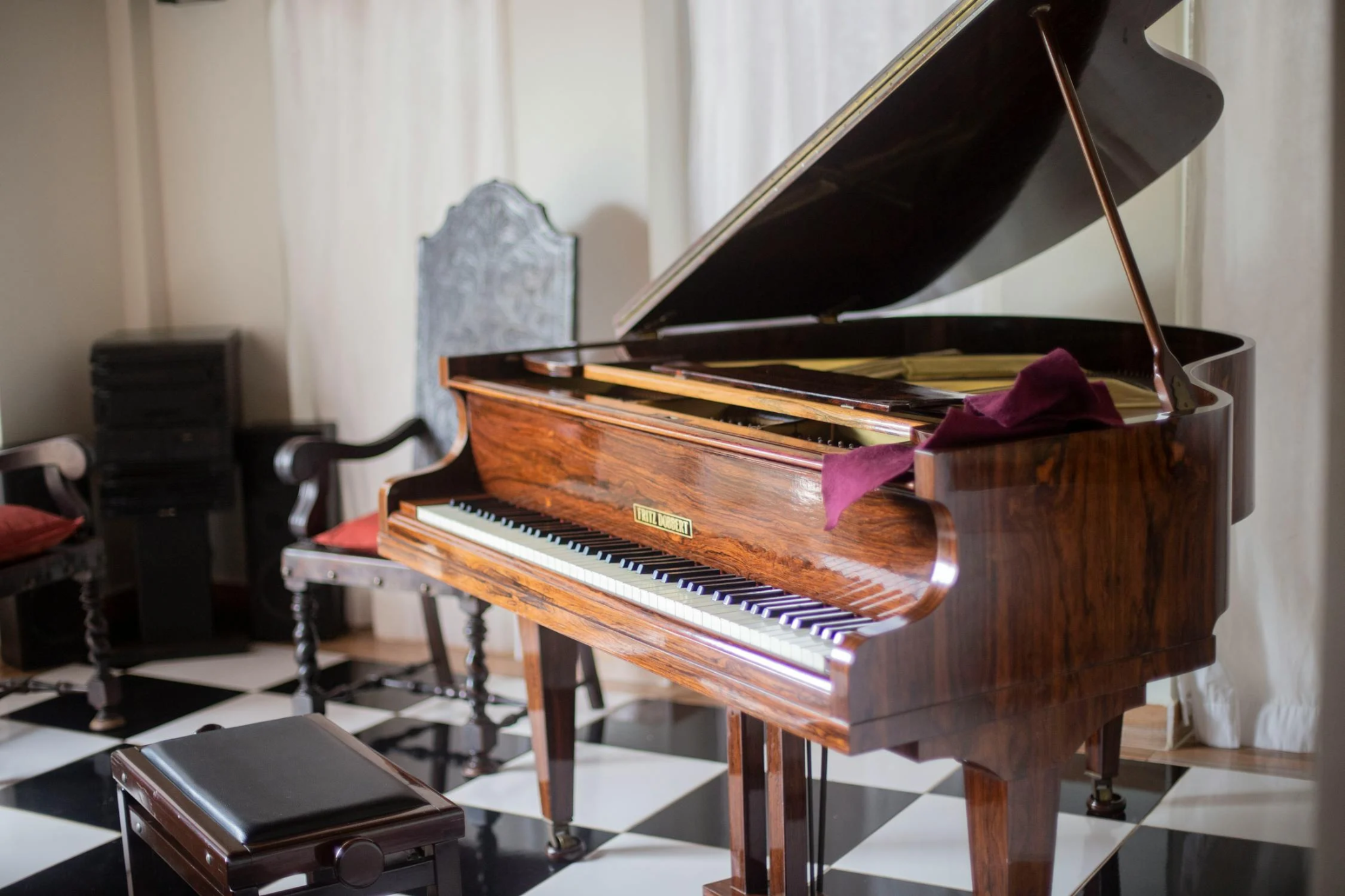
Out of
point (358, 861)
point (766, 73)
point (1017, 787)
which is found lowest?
point (358, 861)

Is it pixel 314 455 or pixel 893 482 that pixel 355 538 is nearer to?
pixel 314 455

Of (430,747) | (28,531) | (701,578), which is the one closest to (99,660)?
(28,531)

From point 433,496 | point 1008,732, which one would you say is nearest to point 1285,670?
point 1008,732

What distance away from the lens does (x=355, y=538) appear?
341 centimetres

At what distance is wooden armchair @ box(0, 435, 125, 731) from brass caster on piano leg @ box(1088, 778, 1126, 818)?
257 centimetres

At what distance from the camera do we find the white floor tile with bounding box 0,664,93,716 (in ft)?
12.5

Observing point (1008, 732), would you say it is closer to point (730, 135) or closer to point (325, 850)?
point (325, 850)

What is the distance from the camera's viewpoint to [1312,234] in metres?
2.91

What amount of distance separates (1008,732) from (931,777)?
5.11 ft

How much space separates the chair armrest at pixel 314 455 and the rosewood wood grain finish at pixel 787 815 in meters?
1.83

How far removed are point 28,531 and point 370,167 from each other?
5.12 feet

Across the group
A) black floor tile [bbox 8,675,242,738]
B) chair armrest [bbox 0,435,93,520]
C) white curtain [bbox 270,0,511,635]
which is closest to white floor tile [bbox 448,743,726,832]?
black floor tile [bbox 8,675,242,738]

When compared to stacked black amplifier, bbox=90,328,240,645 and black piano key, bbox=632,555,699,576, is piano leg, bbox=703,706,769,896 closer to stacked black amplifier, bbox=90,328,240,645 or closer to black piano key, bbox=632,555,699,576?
black piano key, bbox=632,555,699,576

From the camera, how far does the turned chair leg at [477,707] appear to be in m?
3.10
